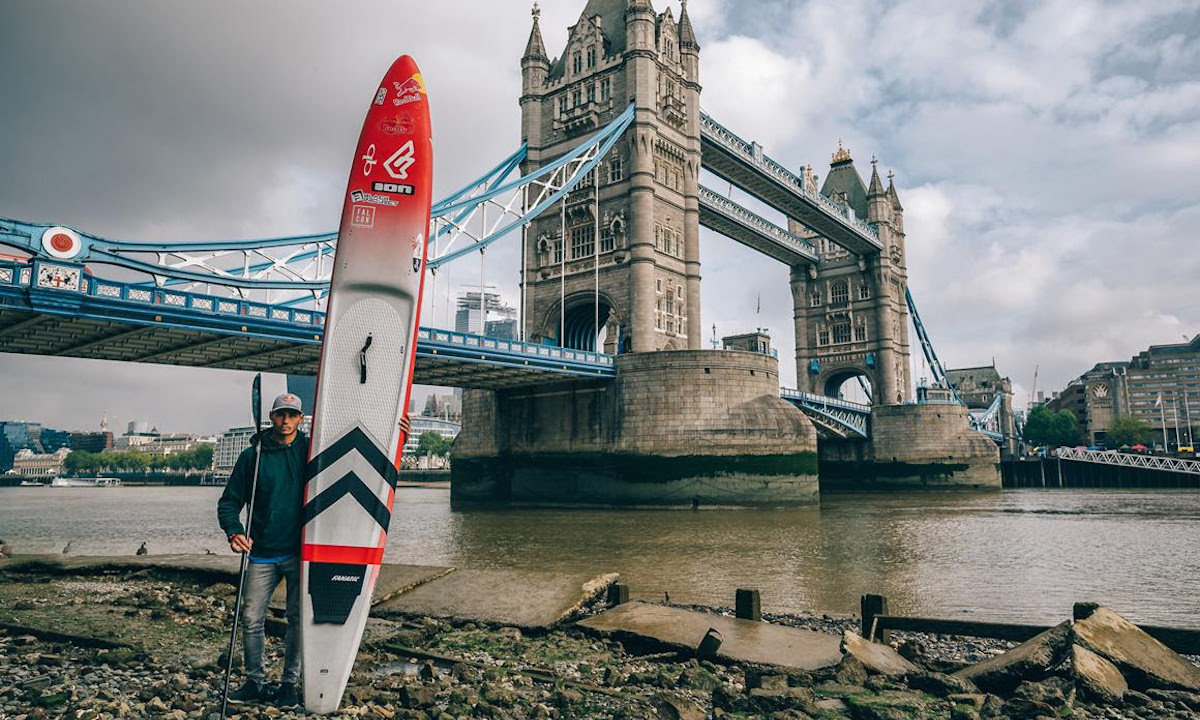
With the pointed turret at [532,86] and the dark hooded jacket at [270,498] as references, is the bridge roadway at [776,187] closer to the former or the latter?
the pointed turret at [532,86]

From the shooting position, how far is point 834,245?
68.4m

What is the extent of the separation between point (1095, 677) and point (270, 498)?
5.78 m

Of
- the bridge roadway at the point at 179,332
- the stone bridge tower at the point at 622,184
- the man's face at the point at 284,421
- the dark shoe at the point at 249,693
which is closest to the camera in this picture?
the dark shoe at the point at 249,693

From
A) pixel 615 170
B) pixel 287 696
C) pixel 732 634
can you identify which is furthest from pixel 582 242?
pixel 287 696

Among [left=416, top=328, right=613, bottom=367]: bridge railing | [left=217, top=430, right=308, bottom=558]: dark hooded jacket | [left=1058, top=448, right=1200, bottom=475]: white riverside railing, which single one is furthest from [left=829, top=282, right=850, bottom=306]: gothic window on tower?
[left=217, top=430, right=308, bottom=558]: dark hooded jacket

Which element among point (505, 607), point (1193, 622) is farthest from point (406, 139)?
point (1193, 622)

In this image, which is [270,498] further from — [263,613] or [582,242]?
[582,242]

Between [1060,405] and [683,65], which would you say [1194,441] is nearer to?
[1060,405]

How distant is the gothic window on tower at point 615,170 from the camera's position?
1549 inches

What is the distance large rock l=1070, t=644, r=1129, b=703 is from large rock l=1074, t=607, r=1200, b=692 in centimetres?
11

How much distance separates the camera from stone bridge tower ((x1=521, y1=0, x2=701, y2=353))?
3800 centimetres

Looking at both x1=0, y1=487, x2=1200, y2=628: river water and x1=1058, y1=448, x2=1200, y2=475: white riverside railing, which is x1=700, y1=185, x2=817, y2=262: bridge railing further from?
x1=1058, y1=448, x2=1200, y2=475: white riverside railing

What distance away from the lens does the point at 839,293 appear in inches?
2623

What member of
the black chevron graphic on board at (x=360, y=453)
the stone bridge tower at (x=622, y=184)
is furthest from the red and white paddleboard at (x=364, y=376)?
the stone bridge tower at (x=622, y=184)
